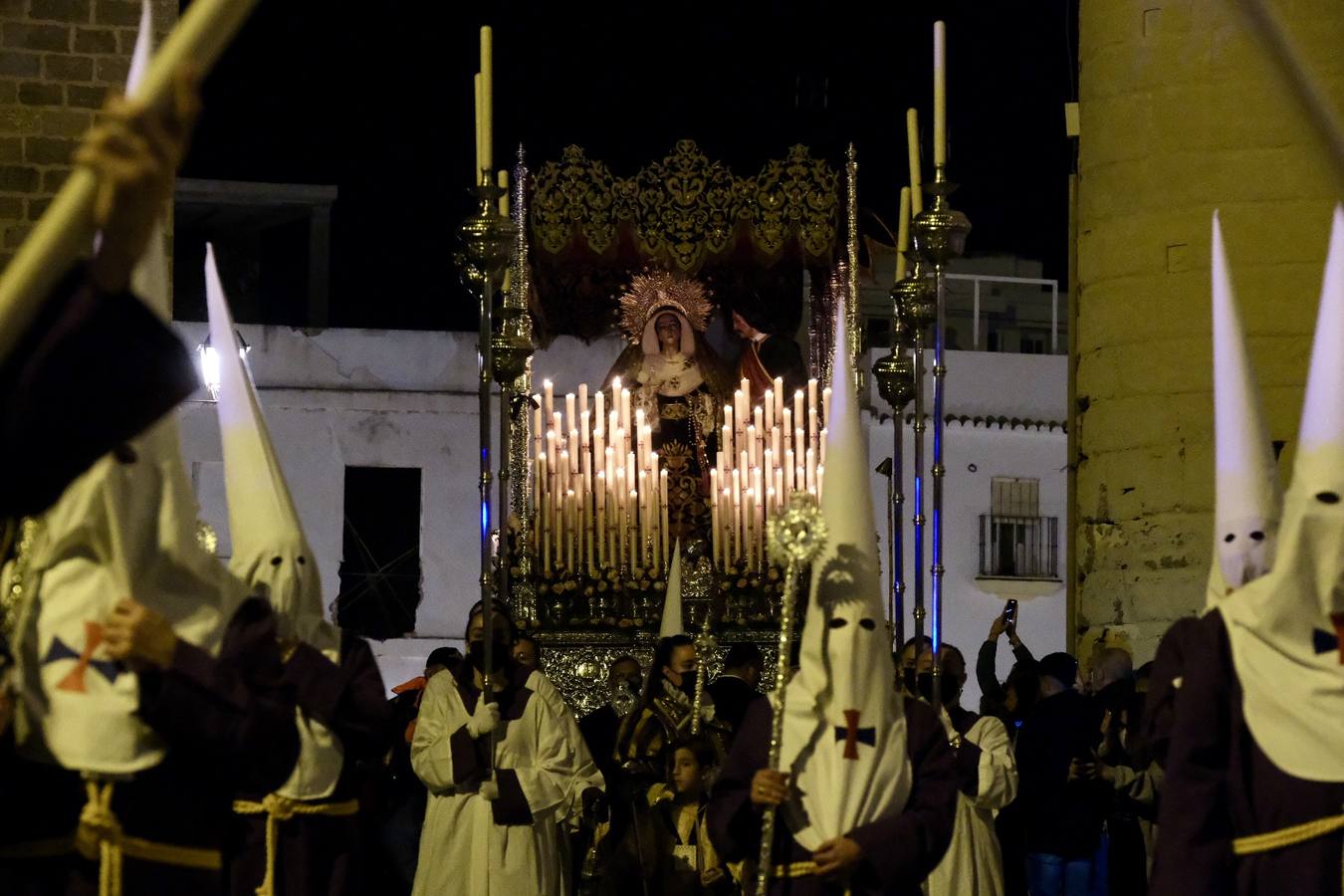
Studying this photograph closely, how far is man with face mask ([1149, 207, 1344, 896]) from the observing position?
6371 mm

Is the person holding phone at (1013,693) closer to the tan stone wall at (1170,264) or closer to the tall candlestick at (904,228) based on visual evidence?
the tan stone wall at (1170,264)

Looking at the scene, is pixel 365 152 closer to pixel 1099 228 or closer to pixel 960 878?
pixel 1099 228

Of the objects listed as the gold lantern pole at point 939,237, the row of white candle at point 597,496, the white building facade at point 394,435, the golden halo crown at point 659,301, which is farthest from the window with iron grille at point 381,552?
the gold lantern pole at point 939,237

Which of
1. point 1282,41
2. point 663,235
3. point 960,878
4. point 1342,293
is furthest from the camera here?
point 663,235

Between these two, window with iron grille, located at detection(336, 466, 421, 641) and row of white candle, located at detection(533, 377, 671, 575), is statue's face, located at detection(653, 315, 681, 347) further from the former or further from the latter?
window with iron grille, located at detection(336, 466, 421, 641)

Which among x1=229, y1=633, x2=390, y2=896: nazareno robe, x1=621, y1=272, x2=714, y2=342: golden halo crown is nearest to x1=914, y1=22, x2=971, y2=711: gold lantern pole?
x1=229, y1=633, x2=390, y2=896: nazareno robe

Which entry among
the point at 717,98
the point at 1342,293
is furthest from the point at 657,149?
the point at 1342,293

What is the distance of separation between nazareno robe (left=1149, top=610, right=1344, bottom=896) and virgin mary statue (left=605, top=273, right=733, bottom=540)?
30.6 ft

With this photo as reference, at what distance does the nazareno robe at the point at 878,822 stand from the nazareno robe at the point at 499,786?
9.35ft

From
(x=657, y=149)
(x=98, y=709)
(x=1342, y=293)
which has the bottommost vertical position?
(x=98, y=709)

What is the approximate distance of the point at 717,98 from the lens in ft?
71.7

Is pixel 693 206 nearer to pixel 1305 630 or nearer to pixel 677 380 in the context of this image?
pixel 677 380

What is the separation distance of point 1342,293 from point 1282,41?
296 centimetres

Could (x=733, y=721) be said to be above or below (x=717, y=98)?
below
